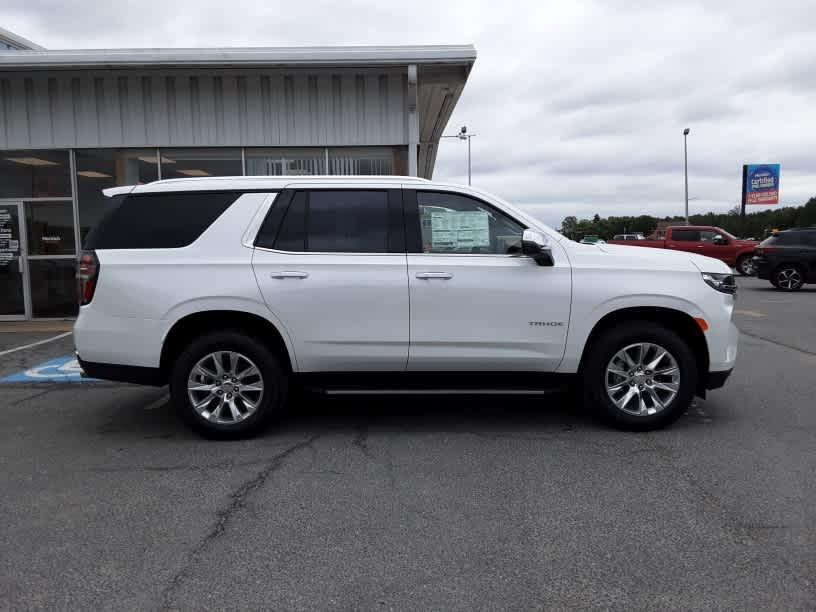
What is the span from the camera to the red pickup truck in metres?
25.1

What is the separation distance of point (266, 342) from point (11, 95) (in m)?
9.33

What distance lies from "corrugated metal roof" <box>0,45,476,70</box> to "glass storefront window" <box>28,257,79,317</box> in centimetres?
330

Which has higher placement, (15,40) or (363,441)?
(15,40)

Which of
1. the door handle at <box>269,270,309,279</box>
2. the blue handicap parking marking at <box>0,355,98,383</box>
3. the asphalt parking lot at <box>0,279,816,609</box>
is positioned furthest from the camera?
the blue handicap parking marking at <box>0,355,98,383</box>

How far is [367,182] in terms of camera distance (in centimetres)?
530

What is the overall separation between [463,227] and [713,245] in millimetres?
23256

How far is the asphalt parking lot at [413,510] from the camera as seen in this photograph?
296 centimetres

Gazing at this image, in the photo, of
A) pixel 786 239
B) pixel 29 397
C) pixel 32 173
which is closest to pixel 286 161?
pixel 32 173

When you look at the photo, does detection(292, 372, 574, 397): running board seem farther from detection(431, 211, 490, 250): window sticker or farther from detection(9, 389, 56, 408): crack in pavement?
detection(9, 389, 56, 408): crack in pavement

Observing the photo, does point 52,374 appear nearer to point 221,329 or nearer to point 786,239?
point 221,329

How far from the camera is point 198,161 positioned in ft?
39.2

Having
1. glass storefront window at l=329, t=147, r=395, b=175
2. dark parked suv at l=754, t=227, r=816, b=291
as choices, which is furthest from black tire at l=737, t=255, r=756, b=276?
glass storefront window at l=329, t=147, r=395, b=175

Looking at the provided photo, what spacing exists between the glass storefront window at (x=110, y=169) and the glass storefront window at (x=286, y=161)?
170cm

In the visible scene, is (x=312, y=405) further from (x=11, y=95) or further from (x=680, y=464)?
(x=11, y=95)
